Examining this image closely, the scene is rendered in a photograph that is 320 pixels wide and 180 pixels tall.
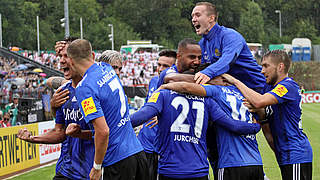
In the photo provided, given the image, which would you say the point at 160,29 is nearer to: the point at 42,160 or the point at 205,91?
the point at 42,160

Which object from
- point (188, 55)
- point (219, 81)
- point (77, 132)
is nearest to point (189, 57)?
point (188, 55)

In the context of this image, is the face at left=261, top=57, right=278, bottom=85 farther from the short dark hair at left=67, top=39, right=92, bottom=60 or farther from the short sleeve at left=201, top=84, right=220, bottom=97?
the short dark hair at left=67, top=39, right=92, bottom=60

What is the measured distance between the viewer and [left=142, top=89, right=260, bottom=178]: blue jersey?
166 inches

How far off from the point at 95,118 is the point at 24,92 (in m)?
19.7

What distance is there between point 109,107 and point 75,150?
2.51ft

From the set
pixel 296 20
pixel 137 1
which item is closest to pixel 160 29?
pixel 137 1

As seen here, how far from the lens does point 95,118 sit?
3902mm

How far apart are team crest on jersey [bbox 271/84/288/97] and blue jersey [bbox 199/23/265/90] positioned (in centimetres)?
42

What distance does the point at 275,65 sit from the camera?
4.94 m

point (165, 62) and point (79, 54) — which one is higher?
point (79, 54)

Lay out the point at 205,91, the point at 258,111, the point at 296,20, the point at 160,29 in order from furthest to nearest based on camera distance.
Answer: the point at 296,20, the point at 160,29, the point at 258,111, the point at 205,91

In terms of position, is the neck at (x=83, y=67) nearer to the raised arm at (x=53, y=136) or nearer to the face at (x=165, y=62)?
the raised arm at (x=53, y=136)

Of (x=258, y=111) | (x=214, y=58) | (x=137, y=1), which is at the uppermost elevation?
(x=137, y=1)

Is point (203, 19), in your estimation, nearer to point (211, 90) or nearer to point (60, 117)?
point (211, 90)
